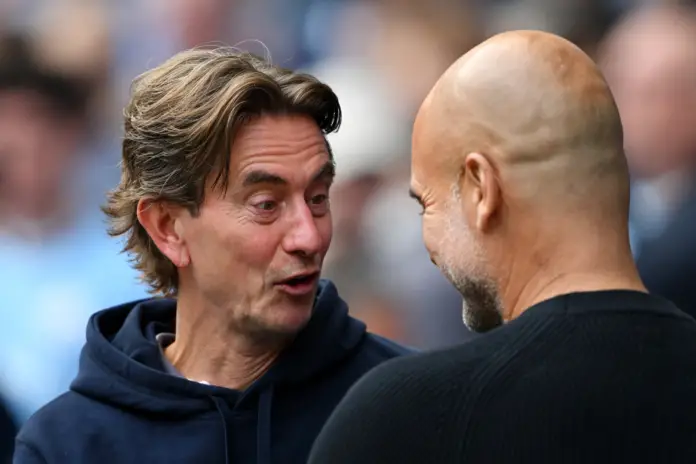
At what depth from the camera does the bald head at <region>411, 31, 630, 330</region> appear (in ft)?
5.22

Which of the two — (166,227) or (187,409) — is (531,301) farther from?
(166,227)

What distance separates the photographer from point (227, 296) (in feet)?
7.79

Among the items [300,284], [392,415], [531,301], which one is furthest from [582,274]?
[300,284]

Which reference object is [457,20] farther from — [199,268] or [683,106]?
[199,268]

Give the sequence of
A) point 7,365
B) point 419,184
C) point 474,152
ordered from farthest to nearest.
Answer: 1. point 7,365
2. point 419,184
3. point 474,152

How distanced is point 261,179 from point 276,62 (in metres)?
2.25

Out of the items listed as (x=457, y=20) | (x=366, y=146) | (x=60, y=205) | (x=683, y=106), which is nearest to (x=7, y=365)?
(x=60, y=205)

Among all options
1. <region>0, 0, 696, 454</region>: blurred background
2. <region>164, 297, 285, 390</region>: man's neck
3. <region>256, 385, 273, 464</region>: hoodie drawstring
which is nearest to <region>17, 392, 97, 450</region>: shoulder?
<region>164, 297, 285, 390</region>: man's neck

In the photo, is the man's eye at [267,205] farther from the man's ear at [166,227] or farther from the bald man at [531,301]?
the bald man at [531,301]

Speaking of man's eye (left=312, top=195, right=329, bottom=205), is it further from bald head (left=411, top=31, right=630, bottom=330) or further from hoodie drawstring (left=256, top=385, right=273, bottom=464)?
bald head (left=411, top=31, right=630, bottom=330)

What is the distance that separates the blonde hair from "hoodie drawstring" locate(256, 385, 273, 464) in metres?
0.40

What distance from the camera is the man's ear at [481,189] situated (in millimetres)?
1611

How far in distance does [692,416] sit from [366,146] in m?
3.01

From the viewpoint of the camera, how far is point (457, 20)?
446 cm
